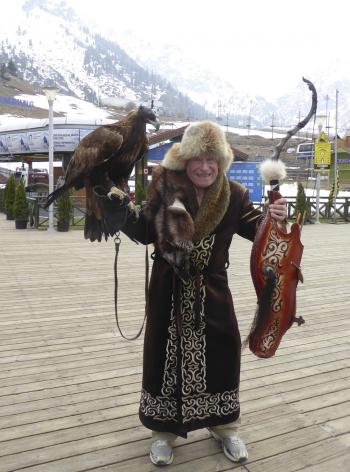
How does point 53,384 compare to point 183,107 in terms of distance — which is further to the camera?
point 183,107

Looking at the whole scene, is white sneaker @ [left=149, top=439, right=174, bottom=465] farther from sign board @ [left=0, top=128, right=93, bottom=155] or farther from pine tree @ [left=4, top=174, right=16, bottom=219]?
sign board @ [left=0, top=128, right=93, bottom=155]

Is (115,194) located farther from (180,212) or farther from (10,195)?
(10,195)

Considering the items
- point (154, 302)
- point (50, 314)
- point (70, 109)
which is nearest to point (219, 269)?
point (154, 302)

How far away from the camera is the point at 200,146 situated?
198 cm

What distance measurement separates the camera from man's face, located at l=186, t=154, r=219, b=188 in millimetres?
2021

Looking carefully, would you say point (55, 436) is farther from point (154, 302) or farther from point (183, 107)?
point (183, 107)

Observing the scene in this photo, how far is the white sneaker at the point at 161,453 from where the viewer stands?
2174 mm

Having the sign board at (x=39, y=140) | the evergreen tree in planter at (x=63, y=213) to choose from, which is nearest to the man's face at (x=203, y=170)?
the evergreen tree in planter at (x=63, y=213)

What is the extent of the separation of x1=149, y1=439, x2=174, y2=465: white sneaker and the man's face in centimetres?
115

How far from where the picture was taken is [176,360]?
212 cm

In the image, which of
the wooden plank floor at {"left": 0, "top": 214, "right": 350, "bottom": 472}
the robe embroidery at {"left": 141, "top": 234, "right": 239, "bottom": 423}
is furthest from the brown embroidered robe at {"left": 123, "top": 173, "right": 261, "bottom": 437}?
the wooden plank floor at {"left": 0, "top": 214, "right": 350, "bottom": 472}

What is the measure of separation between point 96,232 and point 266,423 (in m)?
1.36

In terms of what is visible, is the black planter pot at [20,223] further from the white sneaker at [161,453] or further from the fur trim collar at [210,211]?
the fur trim collar at [210,211]

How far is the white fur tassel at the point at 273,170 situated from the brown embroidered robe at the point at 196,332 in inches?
5.5
